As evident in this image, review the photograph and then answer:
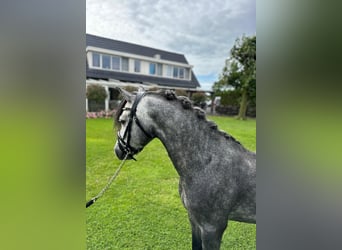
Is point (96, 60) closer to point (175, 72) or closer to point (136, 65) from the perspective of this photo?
point (136, 65)

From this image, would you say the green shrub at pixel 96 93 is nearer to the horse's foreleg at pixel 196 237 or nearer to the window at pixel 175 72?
the window at pixel 175 72

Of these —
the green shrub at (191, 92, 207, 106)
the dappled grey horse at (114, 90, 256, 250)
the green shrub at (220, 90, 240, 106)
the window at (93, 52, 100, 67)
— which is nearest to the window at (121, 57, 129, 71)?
the window at (93, 52, 100, 67)

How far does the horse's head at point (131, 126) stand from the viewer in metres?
1.04

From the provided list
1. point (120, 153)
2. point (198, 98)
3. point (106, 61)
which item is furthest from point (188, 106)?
point (106, 61)

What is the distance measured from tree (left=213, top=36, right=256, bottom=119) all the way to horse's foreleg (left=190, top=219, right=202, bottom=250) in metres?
0.50

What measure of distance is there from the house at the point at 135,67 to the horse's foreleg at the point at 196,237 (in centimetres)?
59

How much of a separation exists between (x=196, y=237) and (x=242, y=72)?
737 mm

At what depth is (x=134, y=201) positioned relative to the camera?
3.95 feet

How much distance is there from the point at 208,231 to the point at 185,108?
51cm

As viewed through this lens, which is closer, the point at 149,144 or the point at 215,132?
the point at 215,132
